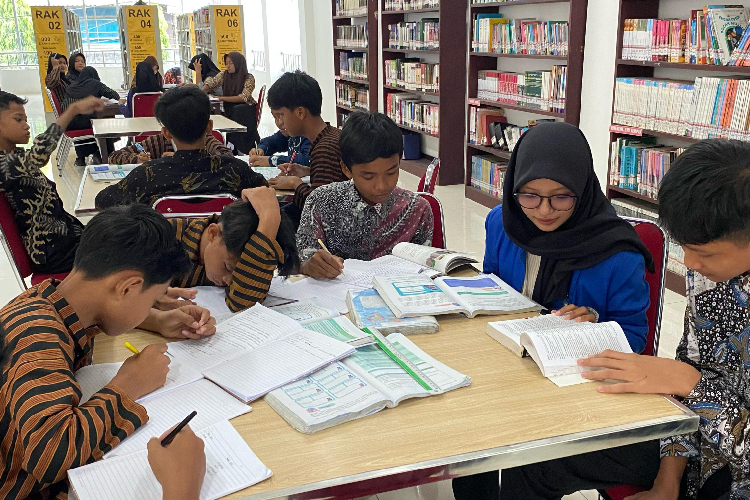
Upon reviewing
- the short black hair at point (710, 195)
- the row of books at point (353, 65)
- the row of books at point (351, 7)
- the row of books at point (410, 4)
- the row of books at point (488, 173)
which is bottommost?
the row of books at point (488, 173)

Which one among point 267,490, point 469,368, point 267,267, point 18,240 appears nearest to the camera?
point 267,490

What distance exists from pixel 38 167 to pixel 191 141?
643mm

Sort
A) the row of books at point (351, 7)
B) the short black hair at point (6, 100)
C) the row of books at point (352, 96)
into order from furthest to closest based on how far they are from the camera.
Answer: the row of books at point (352, 96) → the row of books at point (351, 7) → the short black hair at point (6, 100)

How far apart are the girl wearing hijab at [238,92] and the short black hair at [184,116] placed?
4587mm

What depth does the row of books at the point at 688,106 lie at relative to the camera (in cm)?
327

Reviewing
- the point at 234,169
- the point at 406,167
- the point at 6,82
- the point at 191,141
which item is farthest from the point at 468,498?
the point at 6,82

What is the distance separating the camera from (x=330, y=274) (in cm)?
186

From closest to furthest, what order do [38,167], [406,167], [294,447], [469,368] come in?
[294,447]
[469,368]
[38,167]
[406,167]

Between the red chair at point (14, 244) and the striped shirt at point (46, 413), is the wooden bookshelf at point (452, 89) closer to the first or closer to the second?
the red chair at point (14, 244)

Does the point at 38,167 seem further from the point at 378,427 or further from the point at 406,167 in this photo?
the point at 406,167

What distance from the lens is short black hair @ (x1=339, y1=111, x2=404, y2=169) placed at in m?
2.14

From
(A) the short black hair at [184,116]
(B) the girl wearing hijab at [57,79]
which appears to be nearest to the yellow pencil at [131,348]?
(A) the short black hair at [184,116]

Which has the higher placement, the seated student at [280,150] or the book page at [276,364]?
the seated student at [280,150]

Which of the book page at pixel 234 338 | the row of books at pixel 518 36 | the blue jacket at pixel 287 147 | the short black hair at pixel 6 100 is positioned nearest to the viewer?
the book page at pixel 234 338
